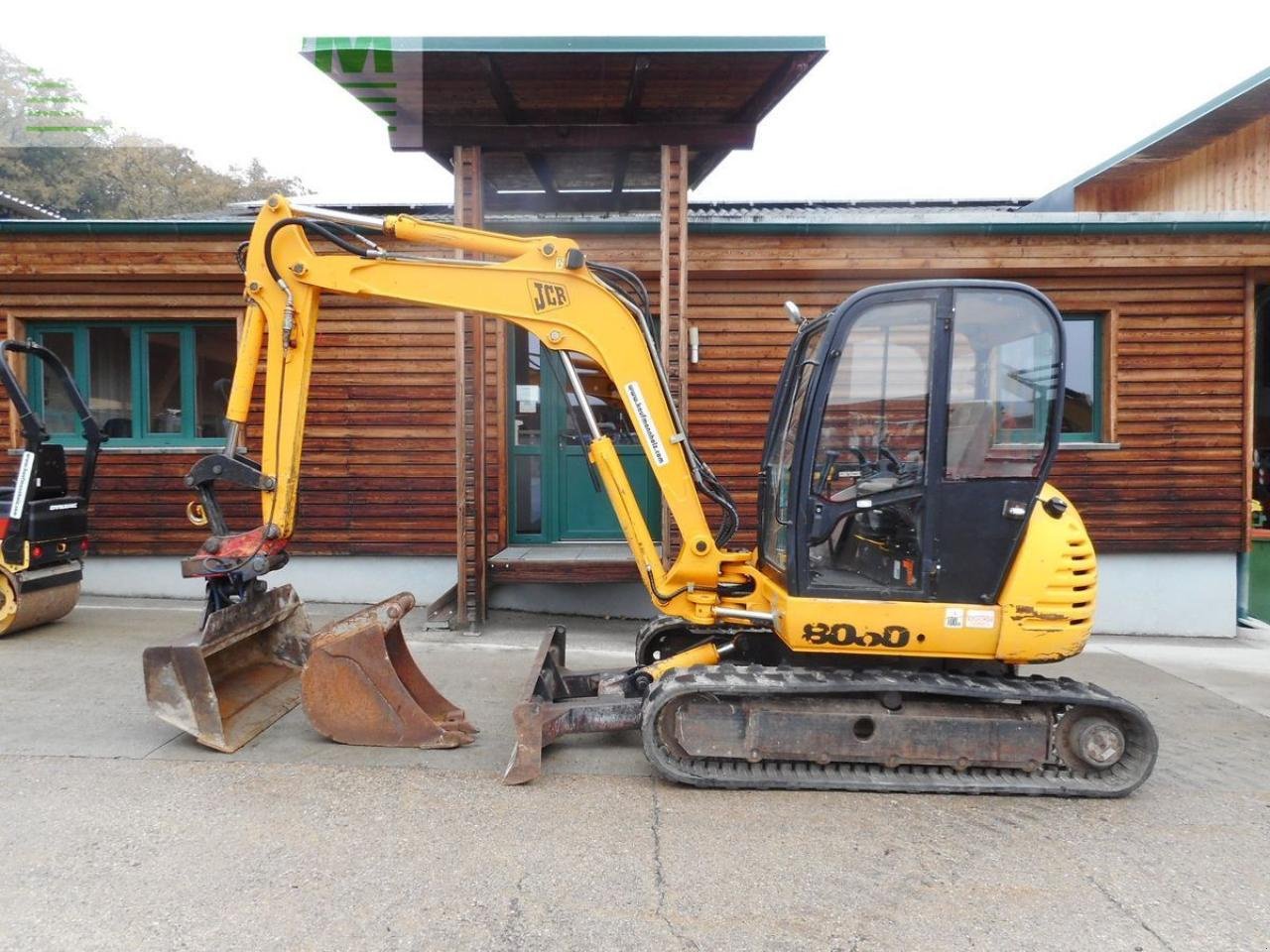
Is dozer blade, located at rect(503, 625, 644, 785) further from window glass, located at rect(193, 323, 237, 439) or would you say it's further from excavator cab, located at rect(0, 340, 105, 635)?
window glass, located at rect(193, 323, 237, 439)

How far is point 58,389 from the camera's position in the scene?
8.63 m

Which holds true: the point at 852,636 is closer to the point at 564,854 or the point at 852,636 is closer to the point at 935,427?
the point at 935,427

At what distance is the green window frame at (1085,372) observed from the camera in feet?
26.6

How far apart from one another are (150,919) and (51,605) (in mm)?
5278

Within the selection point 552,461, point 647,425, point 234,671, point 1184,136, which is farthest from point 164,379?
point 1184,136

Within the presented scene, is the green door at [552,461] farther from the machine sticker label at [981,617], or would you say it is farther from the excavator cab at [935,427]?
the machine sticker label at [981,617]

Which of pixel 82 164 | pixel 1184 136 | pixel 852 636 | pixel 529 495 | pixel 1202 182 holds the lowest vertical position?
pixel 852 636

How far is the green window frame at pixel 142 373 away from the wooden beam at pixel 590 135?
3.22m

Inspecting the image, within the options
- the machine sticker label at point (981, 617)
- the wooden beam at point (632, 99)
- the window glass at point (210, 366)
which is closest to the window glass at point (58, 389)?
the window glass at point (210, 366)

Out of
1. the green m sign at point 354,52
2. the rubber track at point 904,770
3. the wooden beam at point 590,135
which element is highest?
the green m sign at point 354,52

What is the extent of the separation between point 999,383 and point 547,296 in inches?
94.8

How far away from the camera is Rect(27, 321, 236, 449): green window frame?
27.6 feet

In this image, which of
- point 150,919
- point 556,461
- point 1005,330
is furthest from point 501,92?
point 150,919

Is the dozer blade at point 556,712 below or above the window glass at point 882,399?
below
